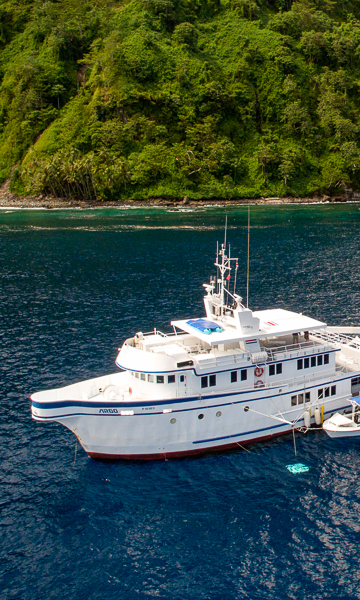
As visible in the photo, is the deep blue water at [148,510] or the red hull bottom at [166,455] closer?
the deep blue water at [148,510]

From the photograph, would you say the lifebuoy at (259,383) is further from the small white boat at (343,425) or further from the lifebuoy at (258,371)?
the small white boat at (343,425)

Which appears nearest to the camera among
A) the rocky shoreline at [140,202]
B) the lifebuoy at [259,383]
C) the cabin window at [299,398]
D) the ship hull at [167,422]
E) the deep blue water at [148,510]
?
the deep blue water at [148,510]

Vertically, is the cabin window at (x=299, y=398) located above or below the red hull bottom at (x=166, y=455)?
above

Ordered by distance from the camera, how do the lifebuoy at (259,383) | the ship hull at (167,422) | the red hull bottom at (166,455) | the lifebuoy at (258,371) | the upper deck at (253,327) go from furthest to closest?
the lifebuoy at (259,383)
the lifebuoy at (258,371)
the upper deck at (253,327)
the red hull bottom at (166,455)
the ship hull at (167,422)

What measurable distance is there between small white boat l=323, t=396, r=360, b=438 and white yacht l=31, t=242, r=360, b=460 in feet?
3.99

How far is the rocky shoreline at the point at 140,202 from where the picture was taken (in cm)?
17888

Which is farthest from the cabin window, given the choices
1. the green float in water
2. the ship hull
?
the green float in water

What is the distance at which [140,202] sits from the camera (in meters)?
181

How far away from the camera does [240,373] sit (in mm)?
35750

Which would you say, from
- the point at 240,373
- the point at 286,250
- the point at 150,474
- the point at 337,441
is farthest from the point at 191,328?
the point at 286,250

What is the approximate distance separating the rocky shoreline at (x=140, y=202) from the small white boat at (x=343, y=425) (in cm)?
14544

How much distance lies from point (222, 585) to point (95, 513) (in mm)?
8918

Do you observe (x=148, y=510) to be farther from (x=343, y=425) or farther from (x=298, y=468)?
(x=343, y=425)

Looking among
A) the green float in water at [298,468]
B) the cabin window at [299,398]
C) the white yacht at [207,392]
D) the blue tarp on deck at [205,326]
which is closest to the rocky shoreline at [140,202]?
the blue tarp on deck at [205,326]
